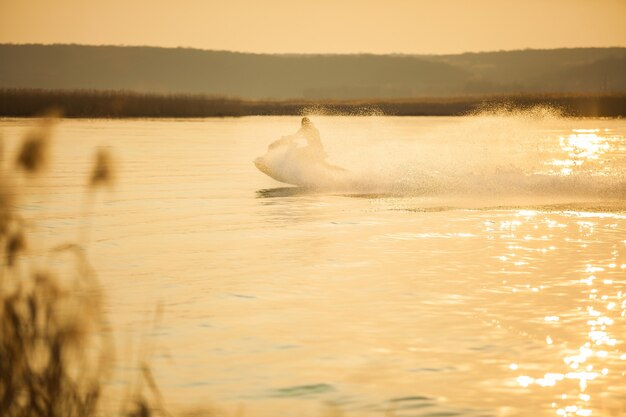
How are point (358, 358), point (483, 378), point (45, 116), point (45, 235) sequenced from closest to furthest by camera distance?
point (45, 116) < point (483, 378) < point (358, 358) < point (45, 235)

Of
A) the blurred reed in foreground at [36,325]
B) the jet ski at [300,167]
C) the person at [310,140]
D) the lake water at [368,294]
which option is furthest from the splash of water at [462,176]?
the blurred reed in foreground at [36,325]

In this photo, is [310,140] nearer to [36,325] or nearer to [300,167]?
[300,167]

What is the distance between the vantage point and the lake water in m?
8.06

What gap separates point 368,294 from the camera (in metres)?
11.8

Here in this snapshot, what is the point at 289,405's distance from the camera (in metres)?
7.68

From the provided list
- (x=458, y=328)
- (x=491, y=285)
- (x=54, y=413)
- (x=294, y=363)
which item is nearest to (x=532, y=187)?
(x=491, y=285)

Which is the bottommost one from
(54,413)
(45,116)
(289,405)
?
(289,405)

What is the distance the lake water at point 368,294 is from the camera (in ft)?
26.5

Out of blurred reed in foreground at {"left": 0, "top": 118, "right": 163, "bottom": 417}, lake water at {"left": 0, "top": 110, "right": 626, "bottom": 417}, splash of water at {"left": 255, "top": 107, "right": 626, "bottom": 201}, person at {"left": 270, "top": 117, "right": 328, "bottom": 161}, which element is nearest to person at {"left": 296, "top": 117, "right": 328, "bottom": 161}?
person at {"left": 270, "top": 117, "right": 328, "bottom": 161}

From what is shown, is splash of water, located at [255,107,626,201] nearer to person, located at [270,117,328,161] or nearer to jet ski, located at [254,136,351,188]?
jet ski, located at [254,136,351,188]

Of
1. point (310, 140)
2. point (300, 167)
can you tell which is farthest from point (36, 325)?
point (300, 167)

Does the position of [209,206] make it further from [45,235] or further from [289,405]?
[289,405]

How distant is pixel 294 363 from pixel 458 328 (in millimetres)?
2048

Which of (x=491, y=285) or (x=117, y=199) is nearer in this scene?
(x=491, y=285)
